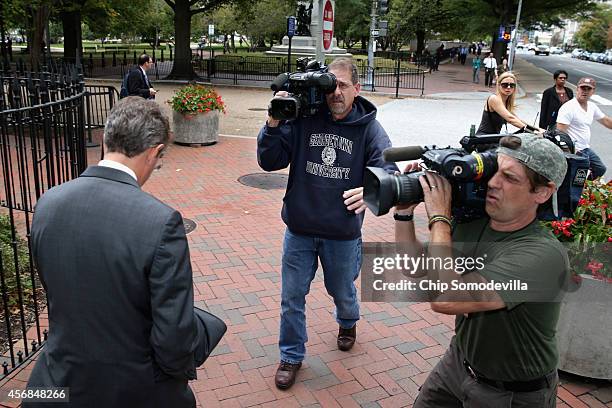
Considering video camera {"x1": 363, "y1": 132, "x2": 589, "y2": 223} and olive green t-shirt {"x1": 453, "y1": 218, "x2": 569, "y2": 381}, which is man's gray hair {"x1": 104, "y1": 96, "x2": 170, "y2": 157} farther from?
olive green t-shirt {"x1": 453, "y1": 218, "x2": 569, "y2": 381}

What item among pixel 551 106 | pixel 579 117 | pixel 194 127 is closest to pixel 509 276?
pixel 579 117

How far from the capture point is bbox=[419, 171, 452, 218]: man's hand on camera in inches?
81.5

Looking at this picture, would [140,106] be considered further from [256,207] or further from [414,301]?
[256,207]

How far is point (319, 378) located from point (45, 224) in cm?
230

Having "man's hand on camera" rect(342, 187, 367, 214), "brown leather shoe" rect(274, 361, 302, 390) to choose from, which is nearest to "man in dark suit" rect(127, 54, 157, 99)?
"brown leather shoe" rect(274, 361, 302, 390)

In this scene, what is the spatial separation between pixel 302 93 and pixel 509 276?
1.73m

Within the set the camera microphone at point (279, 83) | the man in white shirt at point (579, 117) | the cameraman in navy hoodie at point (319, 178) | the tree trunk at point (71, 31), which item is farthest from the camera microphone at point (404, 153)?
the tree trunk at point (71, 31)

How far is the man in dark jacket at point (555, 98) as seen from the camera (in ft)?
27.6

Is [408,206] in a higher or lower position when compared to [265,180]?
higher

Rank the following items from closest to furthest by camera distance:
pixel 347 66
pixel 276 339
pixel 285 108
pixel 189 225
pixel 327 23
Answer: pixel 285 108
pixel 347 66
pixel 276 339
pixel 189 225
pixel 327 23

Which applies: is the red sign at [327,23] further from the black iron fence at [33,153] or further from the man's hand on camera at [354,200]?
the man's hand on camera at [354,200]

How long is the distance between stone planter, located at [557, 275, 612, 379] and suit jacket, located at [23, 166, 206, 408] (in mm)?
2631

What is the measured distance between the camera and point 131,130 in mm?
2029

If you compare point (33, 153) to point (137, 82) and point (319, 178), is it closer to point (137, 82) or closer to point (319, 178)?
point (319, 178)
